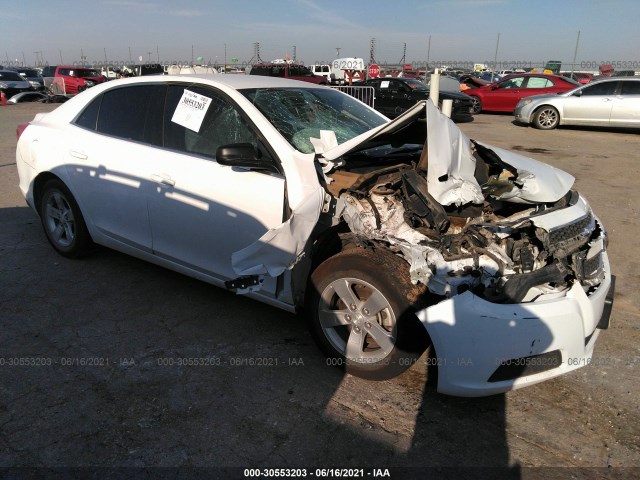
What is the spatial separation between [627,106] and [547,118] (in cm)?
194

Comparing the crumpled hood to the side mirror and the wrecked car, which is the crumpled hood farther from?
the side mirror

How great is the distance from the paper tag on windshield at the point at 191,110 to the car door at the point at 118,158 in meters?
0.21

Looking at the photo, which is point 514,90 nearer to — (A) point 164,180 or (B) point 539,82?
(B) point 539,82

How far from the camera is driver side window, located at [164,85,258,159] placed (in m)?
3.31

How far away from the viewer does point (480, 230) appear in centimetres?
268

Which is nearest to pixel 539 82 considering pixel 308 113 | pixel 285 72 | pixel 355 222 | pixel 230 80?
pixel 285 72

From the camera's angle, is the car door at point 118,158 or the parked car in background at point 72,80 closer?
the car door at point 118,158

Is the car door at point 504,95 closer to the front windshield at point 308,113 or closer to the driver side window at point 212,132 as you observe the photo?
the front windshield at point 308,113

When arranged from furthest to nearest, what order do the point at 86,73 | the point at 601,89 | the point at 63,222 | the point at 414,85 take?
1. the point at 86,73
2. the point at 414,85
3. the point at 601,89
4. the point at 63,222

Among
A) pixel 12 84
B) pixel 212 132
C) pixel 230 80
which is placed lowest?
pixel 12 84

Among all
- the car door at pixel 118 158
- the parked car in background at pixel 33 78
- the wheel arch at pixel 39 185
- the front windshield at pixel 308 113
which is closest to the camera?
the front windshield at pixel 308 113

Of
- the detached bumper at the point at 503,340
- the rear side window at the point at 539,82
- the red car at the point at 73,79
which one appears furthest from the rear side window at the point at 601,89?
the red car at the point at 73,79

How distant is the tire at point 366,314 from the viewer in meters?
2.61

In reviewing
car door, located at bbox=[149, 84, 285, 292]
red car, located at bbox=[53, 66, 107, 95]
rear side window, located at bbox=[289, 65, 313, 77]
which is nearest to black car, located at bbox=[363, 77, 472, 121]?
rear side window, located at bbox=[289, 65, 313, 77]
